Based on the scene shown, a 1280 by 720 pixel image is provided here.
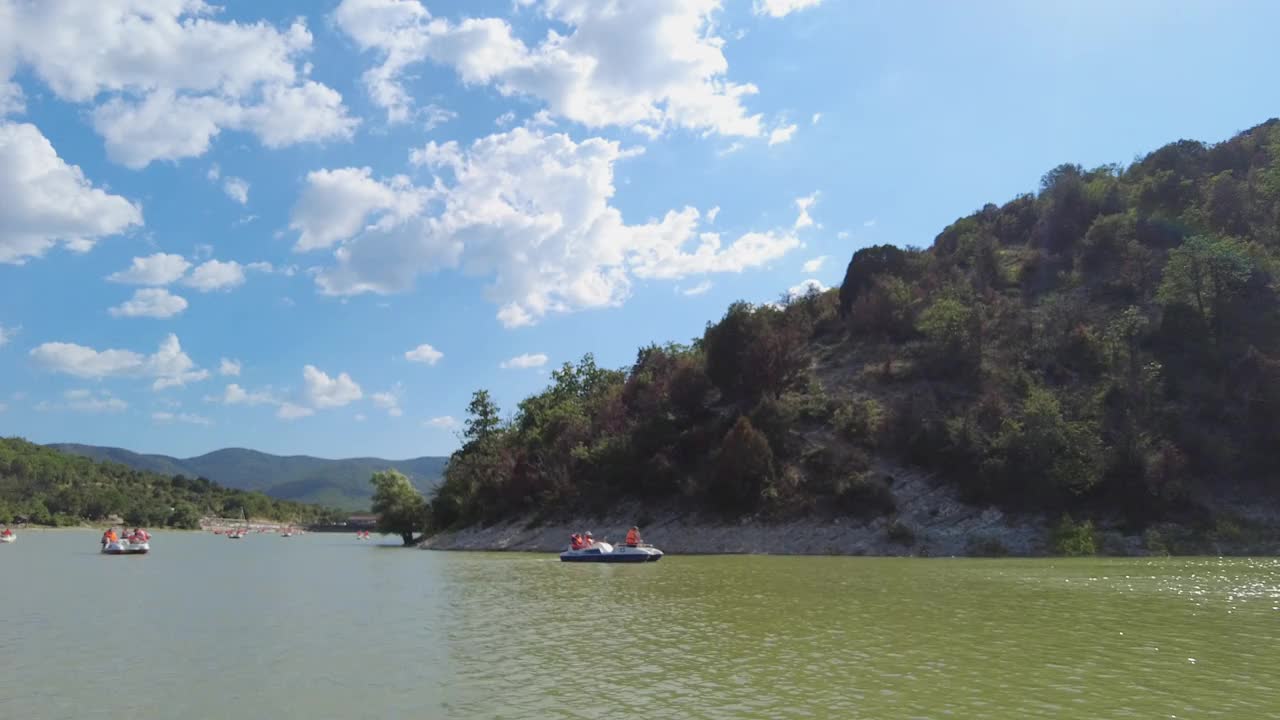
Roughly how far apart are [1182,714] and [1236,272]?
70.4 metres

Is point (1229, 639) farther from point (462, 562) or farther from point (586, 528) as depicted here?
point (586, 528)

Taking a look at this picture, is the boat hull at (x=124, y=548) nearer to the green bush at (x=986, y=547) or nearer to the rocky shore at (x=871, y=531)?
the rocky shore at (x=871, y=531)

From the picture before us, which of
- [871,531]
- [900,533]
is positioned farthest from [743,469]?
[900,533]

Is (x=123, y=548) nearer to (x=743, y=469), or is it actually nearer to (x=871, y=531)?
(x=743, y=469)

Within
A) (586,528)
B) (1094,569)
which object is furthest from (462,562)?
(1094,569)

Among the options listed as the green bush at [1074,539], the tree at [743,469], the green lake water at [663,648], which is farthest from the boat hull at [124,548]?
the green bush at [1074,539]

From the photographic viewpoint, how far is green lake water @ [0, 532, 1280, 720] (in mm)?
15805

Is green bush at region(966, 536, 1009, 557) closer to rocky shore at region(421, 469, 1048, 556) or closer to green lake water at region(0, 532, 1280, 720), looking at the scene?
rocky shore at region(421, 469, 1048, 556)

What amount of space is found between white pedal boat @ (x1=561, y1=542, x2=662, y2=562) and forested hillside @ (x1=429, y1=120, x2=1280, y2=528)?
15.6 meters

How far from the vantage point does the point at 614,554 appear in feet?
185

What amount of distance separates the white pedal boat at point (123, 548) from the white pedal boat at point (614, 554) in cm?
4364

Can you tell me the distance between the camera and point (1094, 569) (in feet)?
147

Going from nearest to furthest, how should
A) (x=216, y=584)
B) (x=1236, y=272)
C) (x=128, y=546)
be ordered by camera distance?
1. (x=216, y=584)
2. (x=1236, y=272)
3. (x=128, y=546)

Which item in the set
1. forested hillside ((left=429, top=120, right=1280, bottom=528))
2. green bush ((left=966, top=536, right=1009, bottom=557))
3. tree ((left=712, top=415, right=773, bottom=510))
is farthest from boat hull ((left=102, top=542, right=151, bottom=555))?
green bush ((left=966, top=536, right=1009, bottom=557))
